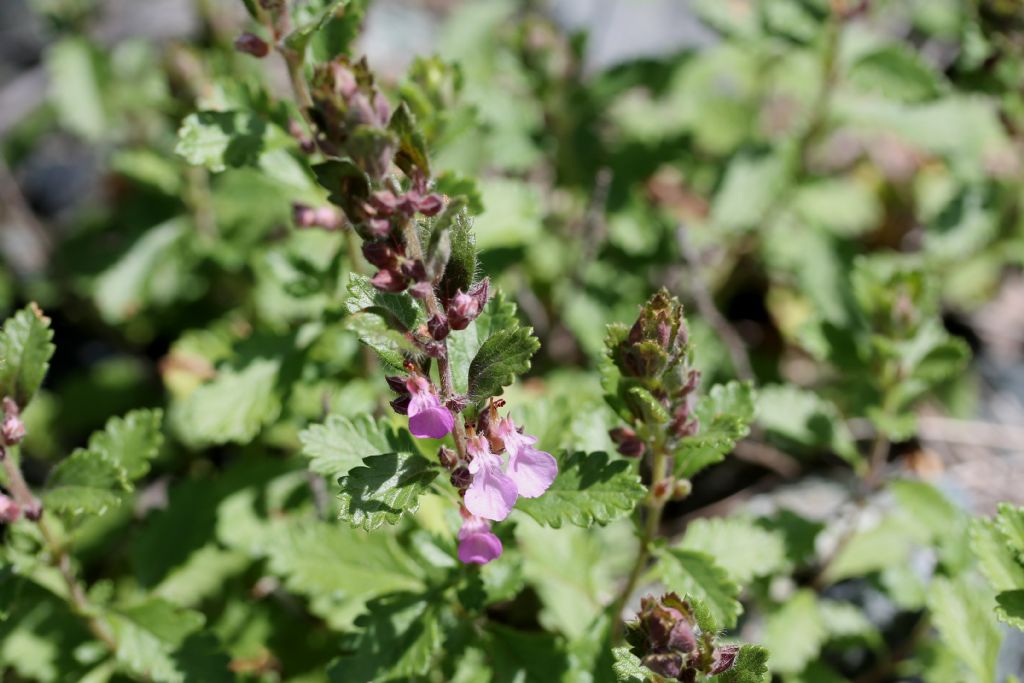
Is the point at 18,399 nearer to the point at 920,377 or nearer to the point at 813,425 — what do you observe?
the point at 813,425

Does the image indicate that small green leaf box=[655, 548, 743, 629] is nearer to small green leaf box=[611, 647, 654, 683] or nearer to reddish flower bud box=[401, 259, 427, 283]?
small green leaf box=[611, 647, 654, 683]

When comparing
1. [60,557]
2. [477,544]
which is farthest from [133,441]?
[477,544]

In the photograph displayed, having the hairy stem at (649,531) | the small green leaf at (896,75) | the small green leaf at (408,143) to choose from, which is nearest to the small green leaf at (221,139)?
the small green leaf at (408,143)

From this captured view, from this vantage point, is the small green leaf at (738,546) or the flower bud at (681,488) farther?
the small green leaf at (738,546)

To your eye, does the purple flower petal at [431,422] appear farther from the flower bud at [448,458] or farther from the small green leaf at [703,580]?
the small green leaf at [703,580]

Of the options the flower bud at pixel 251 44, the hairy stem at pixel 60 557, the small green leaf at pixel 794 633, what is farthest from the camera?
the small green leaf at pixel 794 633

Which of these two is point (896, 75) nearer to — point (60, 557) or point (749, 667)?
point (749, 667)
